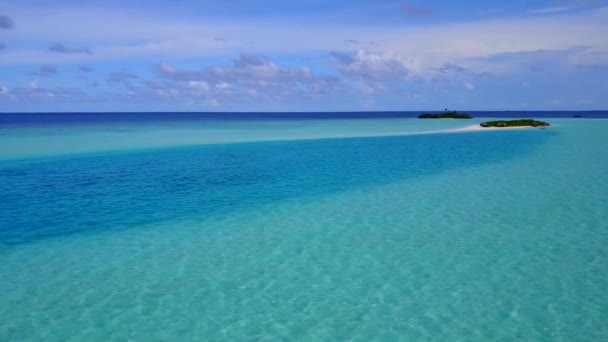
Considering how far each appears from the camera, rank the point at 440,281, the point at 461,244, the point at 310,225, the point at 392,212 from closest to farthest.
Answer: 1. the point at 440,281
2. the point at 461,244
3. the point at 310,225
4. the point at 392,212

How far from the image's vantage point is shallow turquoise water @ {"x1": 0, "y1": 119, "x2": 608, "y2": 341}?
8.59m

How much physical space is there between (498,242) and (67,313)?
10.5m

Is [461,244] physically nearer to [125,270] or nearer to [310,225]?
[310,225]

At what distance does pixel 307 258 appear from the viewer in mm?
12062

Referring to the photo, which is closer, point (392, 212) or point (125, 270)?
point (125, 270)

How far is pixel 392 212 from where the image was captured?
1667 centimetres

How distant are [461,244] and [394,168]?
15.3 meters

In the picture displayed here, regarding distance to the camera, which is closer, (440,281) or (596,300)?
(596,300)

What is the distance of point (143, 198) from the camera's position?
1980 cm

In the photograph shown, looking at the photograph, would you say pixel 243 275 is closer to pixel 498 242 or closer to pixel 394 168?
pixel 498 242

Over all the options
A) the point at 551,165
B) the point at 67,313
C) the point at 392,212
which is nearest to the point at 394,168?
the point at 551,165

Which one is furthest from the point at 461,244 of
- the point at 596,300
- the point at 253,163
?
the point at 253,163

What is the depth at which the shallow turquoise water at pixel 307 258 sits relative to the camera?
8586 mm

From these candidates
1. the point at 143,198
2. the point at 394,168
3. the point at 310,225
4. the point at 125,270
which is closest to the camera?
the point at 125,270
